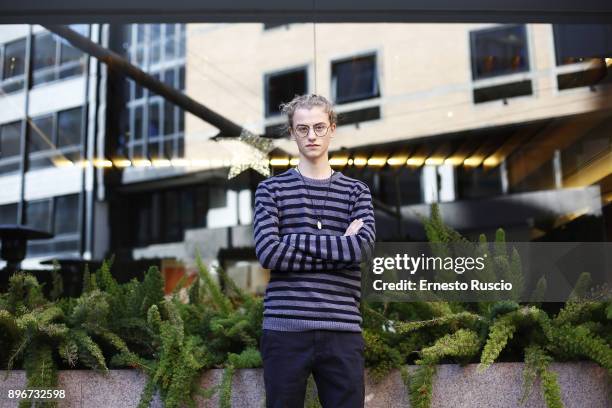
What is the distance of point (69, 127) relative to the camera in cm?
602

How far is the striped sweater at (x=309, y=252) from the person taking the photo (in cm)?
220

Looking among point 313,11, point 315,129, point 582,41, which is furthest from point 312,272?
point 582,41

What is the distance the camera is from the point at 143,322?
3.24 metres

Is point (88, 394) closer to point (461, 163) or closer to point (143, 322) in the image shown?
point (143, 322)

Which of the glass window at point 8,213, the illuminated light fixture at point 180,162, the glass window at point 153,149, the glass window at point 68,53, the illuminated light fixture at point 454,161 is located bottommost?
the glass window at point 8,213

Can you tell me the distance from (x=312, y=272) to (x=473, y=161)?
4153 millimetres

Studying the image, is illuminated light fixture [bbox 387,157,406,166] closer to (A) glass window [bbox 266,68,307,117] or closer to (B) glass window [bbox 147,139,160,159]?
(A) glass window [bbox 266,68,307,117]

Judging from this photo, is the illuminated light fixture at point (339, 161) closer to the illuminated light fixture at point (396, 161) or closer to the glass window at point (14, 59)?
the illuminated light fixture at point (396, 161)

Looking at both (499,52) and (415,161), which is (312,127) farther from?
(415,161)

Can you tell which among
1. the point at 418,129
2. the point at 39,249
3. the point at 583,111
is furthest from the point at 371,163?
the point at 39,249

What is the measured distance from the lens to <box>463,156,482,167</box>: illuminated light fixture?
6039 millimetres

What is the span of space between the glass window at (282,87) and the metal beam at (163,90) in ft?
1.10

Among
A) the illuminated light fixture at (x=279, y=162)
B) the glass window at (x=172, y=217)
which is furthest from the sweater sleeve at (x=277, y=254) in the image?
the glass window at (x=172, y=217)

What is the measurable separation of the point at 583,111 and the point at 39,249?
4.21 meters
